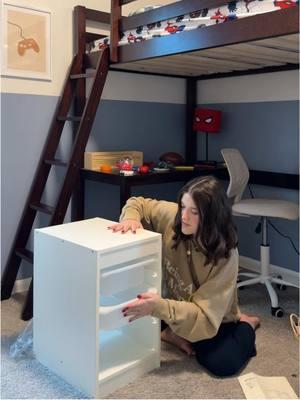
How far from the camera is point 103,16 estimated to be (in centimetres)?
319

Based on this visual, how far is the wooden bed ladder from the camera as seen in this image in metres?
2.78

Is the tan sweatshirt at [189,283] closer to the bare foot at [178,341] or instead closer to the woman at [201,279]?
the woman at [201,279]

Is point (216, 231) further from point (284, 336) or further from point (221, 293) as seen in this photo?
point (284, 336)

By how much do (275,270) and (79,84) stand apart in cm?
189

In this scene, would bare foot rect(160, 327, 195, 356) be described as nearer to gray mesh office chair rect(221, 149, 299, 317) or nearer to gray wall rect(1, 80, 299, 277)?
gray mesh office chair rect(221, 149, 299, 317)

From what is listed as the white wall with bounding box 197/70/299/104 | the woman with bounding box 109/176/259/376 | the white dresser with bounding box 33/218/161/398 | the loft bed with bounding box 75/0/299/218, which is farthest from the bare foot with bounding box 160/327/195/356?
the white wall with bounding box 197/70/299/104

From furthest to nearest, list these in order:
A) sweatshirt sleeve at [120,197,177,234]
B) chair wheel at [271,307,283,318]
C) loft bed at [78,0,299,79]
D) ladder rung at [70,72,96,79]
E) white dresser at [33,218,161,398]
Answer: ladder rung at [70,72,96,79] < chair wheel at [271,307,283,318] < sweatshirt sleeve at [120,197,177,234] < loft bed at [78,0,299,79] < white dresser at [33,218,161,398]

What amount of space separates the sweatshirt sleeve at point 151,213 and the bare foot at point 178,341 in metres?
0.52

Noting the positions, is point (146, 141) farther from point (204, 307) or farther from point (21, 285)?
point (204, 307)

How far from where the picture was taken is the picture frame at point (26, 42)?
2.77m

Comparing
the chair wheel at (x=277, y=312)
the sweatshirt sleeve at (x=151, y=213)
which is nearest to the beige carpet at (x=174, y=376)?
the chair wheel at (x=277, y=312)

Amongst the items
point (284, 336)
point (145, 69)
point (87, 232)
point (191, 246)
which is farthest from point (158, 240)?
point (145, 69)

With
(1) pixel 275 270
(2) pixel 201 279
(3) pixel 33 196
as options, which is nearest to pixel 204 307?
(2) pixel 201 279

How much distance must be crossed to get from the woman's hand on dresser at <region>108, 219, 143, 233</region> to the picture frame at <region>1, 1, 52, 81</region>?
4.33ft
